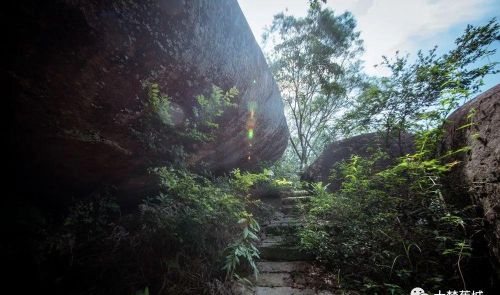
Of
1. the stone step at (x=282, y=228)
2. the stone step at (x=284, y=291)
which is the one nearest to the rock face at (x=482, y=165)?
the stone step at (x=284, y=291)

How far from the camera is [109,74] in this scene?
2.26 meters

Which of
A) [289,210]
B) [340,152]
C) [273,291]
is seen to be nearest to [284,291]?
[273,291]

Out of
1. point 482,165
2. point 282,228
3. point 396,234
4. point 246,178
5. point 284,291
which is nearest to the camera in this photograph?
point 482,165

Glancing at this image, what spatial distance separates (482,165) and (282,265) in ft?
9.37

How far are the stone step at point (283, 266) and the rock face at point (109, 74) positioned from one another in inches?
87.2

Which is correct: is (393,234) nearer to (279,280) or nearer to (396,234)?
(396,234)

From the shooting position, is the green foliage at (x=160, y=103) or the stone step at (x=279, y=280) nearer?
the green foliage at (x=160, y=103)

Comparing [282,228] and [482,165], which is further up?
[482,165]

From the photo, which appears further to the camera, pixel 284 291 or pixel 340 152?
pixel 340 152

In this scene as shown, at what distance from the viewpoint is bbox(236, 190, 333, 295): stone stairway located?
2766mm

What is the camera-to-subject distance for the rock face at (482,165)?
222 centimetres

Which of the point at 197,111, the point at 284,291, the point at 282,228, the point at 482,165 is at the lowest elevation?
the point at 284,291

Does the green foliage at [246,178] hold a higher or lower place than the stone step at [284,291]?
higher

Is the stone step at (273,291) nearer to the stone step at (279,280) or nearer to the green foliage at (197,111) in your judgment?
the stone step at (279,280)
